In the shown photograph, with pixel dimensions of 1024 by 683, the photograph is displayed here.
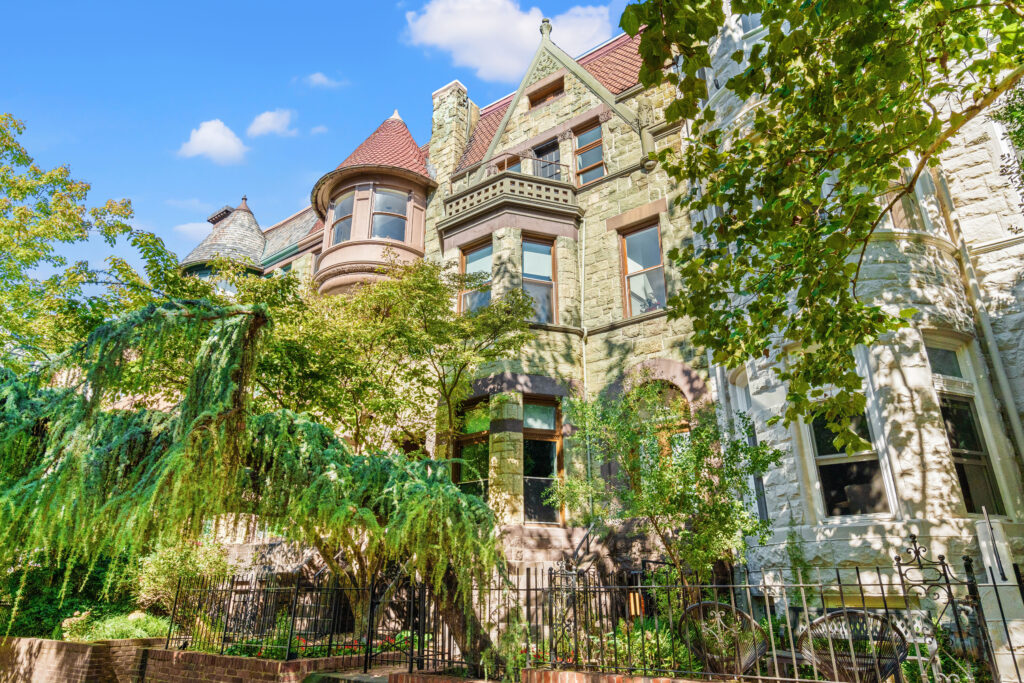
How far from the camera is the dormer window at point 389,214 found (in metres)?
18.5

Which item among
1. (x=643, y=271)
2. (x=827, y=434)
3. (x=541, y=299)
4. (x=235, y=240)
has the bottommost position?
(x=827, y=434)

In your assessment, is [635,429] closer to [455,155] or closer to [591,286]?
[591,286]

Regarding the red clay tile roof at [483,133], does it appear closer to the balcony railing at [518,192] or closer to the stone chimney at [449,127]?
the stone chimney at [449,127]

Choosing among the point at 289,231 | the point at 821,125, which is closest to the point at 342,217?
the point at 289,231

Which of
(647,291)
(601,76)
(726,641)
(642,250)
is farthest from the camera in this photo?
(601,76)

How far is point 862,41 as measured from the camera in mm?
5297

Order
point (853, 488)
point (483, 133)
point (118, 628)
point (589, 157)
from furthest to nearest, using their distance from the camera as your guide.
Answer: point (483, 133)
point (589, 157)
point (118, 628)
point (853, 488)

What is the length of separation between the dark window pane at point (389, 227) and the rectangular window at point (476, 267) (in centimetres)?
314

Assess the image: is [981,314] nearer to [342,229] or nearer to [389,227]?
[389,227]

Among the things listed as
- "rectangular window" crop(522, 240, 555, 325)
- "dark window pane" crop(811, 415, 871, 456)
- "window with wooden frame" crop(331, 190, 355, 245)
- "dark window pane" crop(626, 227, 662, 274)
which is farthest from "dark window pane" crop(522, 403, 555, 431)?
"window with wooden frame" crop(331, 190, 355, 245)

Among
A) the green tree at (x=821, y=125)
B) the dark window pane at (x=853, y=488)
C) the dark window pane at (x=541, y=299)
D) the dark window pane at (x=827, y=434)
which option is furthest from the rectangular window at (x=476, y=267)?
the dark window pane at (x=853, y=488)

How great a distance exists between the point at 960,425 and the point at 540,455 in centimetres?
752

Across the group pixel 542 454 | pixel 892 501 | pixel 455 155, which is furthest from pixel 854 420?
pixel 455 155

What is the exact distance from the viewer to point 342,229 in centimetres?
1906
